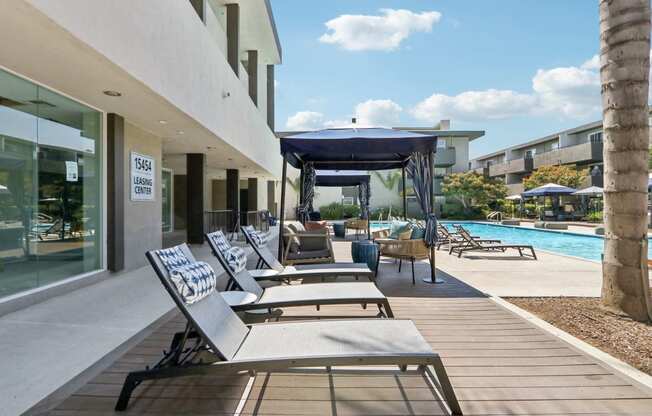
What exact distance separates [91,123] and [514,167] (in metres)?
32.5

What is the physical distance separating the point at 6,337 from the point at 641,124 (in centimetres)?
614

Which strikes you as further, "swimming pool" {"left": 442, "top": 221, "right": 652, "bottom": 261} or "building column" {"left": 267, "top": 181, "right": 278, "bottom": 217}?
"building column" {"left": 267, "top": 181, "right": 278, "bottom": 217}

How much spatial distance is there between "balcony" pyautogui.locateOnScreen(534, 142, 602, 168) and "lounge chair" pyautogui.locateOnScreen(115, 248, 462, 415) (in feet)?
92.0

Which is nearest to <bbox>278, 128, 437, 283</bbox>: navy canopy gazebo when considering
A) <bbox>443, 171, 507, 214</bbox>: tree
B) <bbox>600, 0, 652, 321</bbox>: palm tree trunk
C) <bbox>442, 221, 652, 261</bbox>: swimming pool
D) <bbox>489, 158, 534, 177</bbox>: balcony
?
<bbox>600, 0, 652, 321</bbox>: palm tree trunk

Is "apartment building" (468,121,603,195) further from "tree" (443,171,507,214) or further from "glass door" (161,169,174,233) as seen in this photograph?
"glass door" (161,169,174,233)

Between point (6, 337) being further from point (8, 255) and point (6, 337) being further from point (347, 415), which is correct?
point (347, 415)

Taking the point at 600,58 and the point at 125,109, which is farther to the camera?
the point at 125,109

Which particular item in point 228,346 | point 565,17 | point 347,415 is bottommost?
point 347,415

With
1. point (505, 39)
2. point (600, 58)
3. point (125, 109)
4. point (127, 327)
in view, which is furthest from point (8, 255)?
point (505, 39)

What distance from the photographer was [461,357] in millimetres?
2893

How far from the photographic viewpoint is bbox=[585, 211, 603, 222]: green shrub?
21.7m

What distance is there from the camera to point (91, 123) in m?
5.94

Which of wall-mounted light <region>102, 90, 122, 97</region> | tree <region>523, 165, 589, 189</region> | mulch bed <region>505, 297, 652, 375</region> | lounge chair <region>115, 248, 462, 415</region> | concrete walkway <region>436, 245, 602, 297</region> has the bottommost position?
concrete walkway <region>436, 245, 602, 297</region>

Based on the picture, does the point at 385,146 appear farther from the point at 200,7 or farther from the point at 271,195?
the point at 271,195
